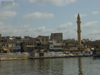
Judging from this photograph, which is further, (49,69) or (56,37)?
(56,37)

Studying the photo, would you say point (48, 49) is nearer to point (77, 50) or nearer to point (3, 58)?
point (77, 50)

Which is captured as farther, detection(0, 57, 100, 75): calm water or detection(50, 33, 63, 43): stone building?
detection(50, 33, 63, 43): stone building

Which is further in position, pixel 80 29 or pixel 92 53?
pixel 80 29

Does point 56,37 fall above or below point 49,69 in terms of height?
above

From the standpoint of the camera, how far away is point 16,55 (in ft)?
163

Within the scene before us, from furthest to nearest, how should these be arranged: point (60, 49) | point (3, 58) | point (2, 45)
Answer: point (60, 49)
point (2, 45)
point (3, 58)

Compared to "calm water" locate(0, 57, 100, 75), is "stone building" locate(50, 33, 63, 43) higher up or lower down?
higher up

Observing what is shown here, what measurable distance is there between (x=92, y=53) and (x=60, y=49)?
10991 mm

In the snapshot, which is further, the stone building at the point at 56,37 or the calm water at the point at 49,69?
the stone building at the point at 56,37

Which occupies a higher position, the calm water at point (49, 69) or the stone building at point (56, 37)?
the stone building at point (56, 37)

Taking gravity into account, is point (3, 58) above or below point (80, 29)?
below

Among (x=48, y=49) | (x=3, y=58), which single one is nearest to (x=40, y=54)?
(x=48, y=49)

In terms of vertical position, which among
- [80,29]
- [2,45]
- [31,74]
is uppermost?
[80,29]

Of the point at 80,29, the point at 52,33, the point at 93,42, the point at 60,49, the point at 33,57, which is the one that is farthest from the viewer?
the point at 93,42
